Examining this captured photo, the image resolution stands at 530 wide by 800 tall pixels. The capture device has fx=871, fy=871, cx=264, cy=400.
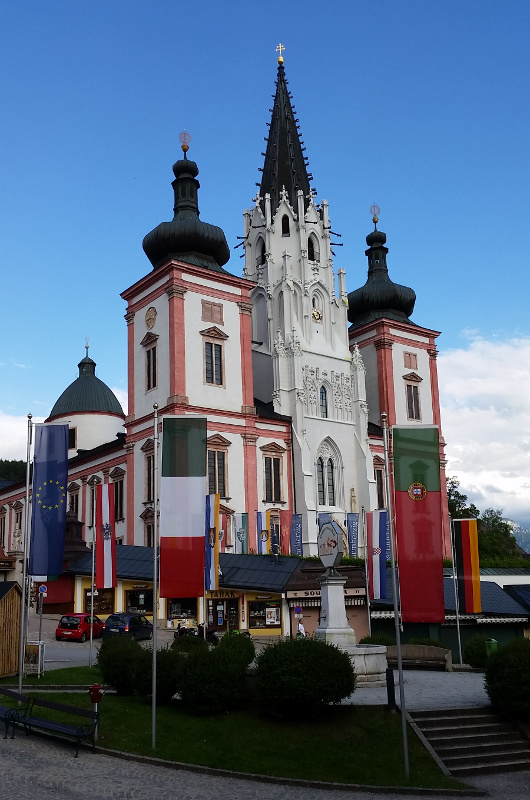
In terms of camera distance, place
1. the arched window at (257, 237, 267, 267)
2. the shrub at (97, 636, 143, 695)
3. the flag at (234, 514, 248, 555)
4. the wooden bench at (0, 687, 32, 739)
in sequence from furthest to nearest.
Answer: the arched window at (257, 237, 267, 267), the flag at (234, 514, 248, 555), the shrub at (97, 636, 143, 695), the wooden bench at (0, 687, 32, 739)

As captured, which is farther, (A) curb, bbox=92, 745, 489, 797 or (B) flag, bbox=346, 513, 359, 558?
(B) flag, bbox=346, 513, 359, 558

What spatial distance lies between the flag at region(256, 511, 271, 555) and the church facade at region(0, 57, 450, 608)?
7.72ft

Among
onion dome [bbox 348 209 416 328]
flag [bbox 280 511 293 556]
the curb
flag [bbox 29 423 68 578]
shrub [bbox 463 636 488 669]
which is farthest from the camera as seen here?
onion dome [bbox 348 209 416 328]

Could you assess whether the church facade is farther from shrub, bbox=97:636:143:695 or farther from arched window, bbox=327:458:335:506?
shrub, bbox=97:636:143:695

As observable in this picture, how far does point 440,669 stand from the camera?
28.2m

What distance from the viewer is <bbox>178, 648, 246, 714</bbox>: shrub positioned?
18.8 meters

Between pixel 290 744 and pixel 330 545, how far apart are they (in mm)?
7702

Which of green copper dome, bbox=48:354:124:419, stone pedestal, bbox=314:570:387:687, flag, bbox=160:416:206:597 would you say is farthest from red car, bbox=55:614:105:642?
green copper dome, bbox=48:354:124:419

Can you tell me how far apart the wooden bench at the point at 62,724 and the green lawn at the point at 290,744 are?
1.58 ft

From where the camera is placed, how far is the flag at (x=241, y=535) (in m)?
48.1

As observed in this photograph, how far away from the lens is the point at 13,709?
1831 centimetres

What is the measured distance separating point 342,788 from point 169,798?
10.1 ft

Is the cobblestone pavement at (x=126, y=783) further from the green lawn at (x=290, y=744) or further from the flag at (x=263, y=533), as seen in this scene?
the flag at (x=263, y=533)

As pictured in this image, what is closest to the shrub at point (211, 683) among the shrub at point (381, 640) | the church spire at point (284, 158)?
the shrub at point (381, 640)
